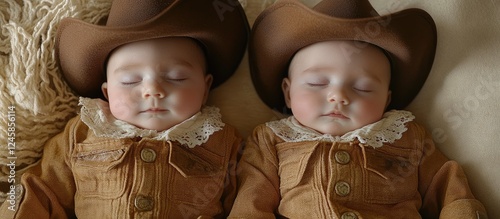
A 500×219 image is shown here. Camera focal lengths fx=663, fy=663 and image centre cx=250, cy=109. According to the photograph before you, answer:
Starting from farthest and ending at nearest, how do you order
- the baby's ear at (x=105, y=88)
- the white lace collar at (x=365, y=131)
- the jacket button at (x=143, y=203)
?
the baby's ear at (x=105, y=88) < the white lace collar at (x=365, y=131) < the jacket button at (x=143, y=203)

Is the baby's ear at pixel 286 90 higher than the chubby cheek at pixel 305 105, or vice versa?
the baby's ear at pixel 286 90

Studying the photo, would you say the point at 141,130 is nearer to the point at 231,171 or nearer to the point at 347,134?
the point at 231,171

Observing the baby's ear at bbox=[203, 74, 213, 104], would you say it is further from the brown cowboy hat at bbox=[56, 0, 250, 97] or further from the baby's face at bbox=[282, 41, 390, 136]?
the baby's face at bbox=[282, 41, 390, 136]

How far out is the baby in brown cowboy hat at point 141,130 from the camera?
1.50 metres

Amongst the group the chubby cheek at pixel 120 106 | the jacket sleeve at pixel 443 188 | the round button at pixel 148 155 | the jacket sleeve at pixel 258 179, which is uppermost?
the chubby cheek at pixel 120 106

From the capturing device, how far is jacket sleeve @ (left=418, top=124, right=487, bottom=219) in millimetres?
1500

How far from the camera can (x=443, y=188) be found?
159cm

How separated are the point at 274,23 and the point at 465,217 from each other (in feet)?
2.15

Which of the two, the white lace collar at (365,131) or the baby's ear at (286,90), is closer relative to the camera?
the white lace collar at (365,131)

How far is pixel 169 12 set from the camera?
5.10 ft

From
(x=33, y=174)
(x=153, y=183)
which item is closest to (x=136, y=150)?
(x=153, y=183)

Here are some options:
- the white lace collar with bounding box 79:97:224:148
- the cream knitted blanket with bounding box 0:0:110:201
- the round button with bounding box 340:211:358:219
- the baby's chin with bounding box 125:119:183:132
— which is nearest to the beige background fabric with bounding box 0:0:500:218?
the cream knitted blanket with bounding box 0:0:110:201

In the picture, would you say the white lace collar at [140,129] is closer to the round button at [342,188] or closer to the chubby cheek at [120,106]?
the chubby cheek at [120,106]

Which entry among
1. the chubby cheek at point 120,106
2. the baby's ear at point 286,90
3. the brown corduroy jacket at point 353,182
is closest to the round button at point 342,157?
the brown corduroy jacket at point 353,182
